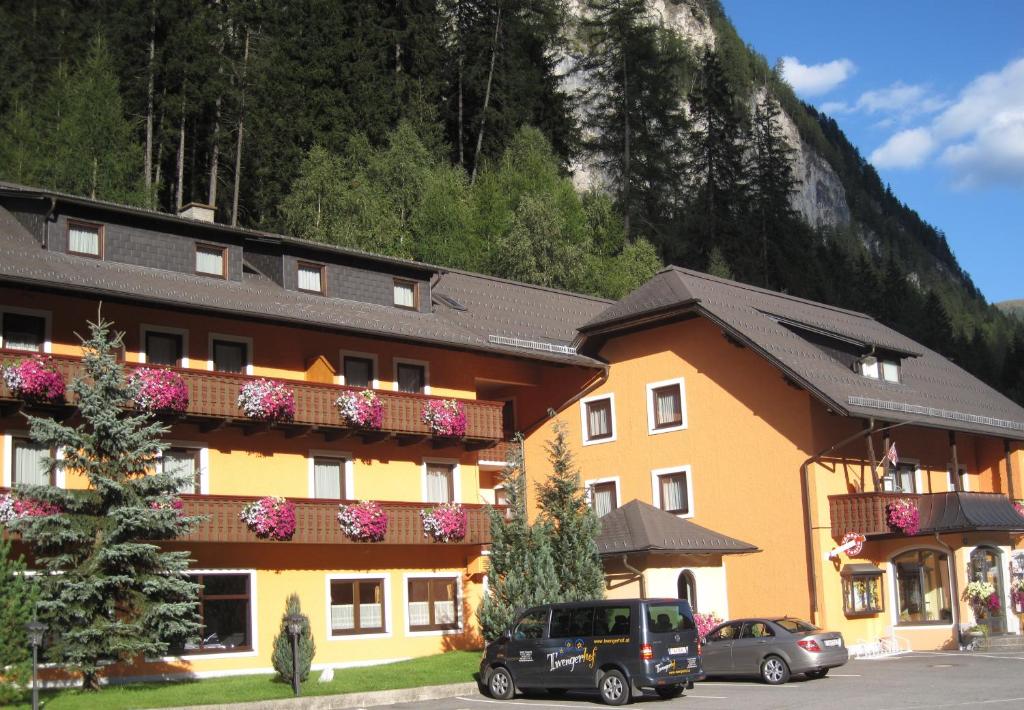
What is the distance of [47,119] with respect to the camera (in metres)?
46.6

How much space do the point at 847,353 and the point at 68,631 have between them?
23.3 meters

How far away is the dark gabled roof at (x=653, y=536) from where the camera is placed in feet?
95.6

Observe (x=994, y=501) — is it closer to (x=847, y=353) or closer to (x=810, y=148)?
(x=847, y=353)

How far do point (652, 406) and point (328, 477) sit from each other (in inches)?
413

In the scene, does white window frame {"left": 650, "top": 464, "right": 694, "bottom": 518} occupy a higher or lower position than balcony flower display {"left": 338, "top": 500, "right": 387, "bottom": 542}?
higher

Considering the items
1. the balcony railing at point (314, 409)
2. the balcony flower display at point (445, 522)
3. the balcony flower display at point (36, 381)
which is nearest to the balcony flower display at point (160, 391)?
the balcony railing at point (314, 409)

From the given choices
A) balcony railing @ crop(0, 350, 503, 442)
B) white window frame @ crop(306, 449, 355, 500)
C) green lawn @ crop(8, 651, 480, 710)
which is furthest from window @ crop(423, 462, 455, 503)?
green lawn @ crop(8, 651, 480, 710)

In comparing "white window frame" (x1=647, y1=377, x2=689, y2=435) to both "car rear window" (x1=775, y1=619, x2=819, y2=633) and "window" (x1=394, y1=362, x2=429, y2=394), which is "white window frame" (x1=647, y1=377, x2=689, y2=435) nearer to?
"window" (x1=394, y1=362, x2=429, y2=394)

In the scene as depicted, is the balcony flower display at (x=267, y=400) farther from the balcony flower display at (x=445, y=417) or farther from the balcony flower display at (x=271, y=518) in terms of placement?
the balcony flower display at (x=445, y=417)

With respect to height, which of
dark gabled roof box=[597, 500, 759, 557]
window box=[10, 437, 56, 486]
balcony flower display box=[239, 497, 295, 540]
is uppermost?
window box=[10, 437, 56, 486]

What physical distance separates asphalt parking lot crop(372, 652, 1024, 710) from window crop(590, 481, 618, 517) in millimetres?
9934

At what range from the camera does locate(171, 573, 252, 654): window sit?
26.2 metres

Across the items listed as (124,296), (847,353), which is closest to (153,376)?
(124,296)

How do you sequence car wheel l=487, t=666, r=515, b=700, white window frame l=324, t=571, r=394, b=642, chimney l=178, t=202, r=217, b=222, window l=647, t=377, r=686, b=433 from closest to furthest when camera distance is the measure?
car wheel l=487, t=666, r=515, b=700 < white window frame l=324, t=571, r=394, b=642 < chimney l=178, t=202, r=217, b=222 < window l=647, t=377, r=686, b=433
